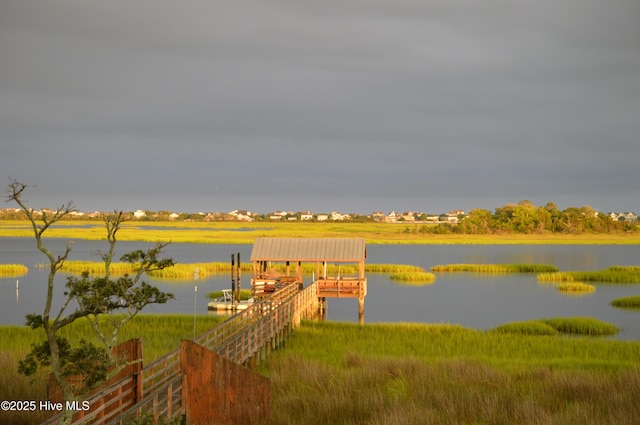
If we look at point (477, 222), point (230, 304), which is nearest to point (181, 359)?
point (230, 304)

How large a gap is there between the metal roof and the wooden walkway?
69.5 inches

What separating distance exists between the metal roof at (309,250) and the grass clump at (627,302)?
17.4 meters

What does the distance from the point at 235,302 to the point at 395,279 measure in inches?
943

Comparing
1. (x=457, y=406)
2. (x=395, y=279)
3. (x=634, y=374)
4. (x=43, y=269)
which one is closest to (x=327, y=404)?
(x=457, y=406)

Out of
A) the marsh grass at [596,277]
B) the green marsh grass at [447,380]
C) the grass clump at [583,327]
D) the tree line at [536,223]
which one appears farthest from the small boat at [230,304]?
the tree line at [536,223]

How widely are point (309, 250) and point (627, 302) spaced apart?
2127cm

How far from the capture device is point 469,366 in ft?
65.2

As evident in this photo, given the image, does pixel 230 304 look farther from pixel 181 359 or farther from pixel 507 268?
pixel 507 268

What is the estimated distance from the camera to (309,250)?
41.6m

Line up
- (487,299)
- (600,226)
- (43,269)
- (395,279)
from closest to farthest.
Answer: (487,299)
(395,279)
(43,269)
(600,226)

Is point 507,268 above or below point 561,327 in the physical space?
above

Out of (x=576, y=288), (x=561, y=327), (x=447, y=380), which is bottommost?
(x=561, y=327)

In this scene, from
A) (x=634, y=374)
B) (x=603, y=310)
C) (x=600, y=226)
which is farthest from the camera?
(x=600, y=226)

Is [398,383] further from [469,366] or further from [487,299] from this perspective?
[487,299]
